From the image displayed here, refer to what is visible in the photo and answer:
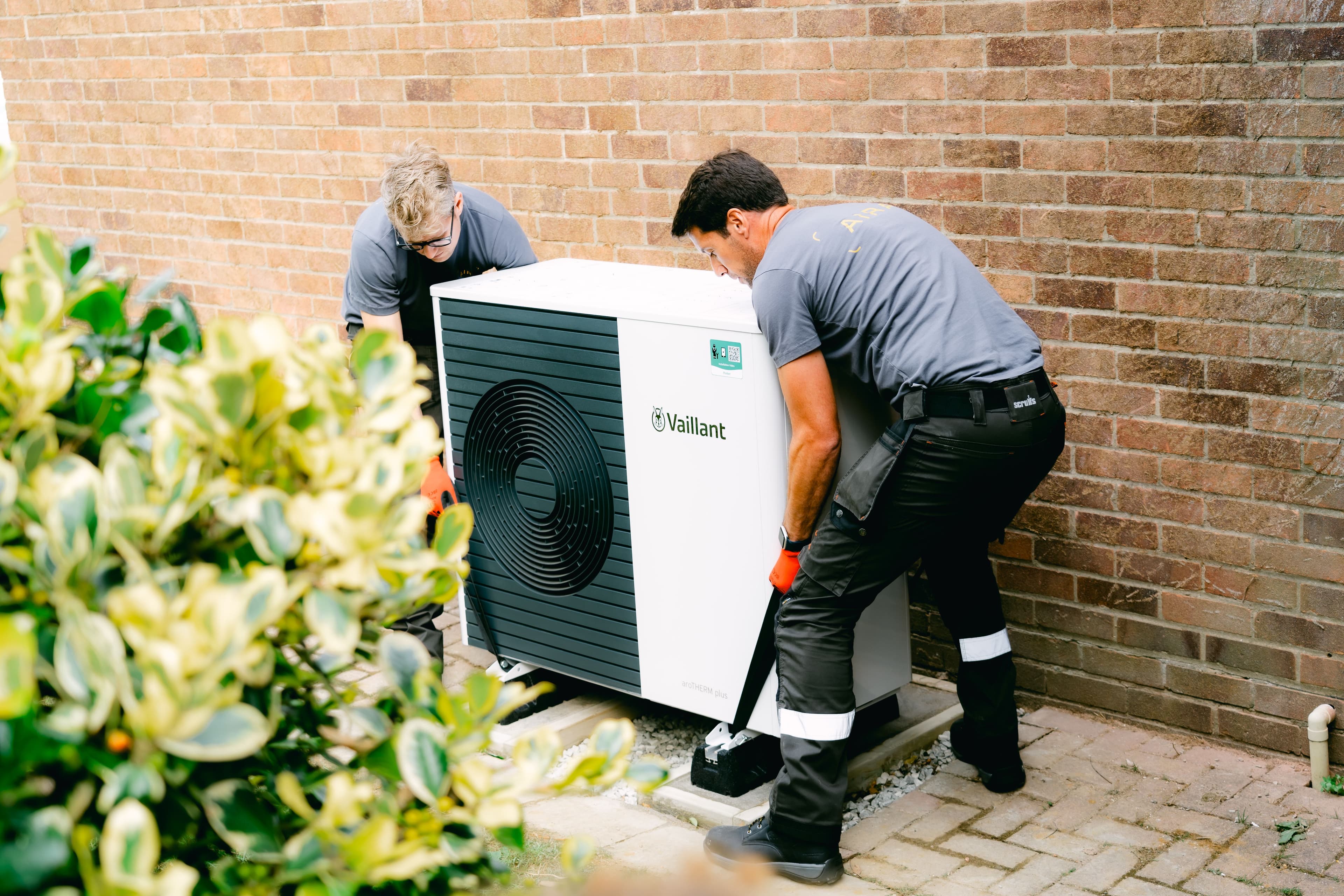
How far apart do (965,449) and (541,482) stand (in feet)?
4.41

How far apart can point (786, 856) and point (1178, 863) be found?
0.97 m

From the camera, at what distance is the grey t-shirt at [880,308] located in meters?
3.17

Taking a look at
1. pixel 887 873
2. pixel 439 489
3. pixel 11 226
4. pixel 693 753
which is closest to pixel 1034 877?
pixel 887 873

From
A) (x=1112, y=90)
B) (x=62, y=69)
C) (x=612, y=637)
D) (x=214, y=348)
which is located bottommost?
(x=612, y=637)

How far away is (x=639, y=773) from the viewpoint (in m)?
1.41

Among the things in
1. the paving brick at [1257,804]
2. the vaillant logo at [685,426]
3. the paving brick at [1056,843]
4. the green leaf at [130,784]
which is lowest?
the paving brick at [1056,843]

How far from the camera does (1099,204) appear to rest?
3770 millimetres

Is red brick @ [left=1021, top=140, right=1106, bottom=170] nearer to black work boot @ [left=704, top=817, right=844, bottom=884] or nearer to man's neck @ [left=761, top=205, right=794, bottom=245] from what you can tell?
man's neck @ [left=761, top=205, right=794, bottom=245]

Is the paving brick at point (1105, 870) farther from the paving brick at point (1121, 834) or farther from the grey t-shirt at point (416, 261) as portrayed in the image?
the grey t-shirt at point (416, 261)

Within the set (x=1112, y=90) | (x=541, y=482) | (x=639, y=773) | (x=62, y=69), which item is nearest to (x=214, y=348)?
(x=639, y=773)

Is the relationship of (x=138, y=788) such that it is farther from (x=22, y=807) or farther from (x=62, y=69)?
(x=62, y=69)

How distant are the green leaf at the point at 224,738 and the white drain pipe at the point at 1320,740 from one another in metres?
3.23

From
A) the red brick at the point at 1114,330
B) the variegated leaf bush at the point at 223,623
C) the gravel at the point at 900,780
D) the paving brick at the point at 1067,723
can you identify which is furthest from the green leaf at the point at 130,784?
the paving brick at the point at 1067,723

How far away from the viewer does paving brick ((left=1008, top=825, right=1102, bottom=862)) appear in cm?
332
